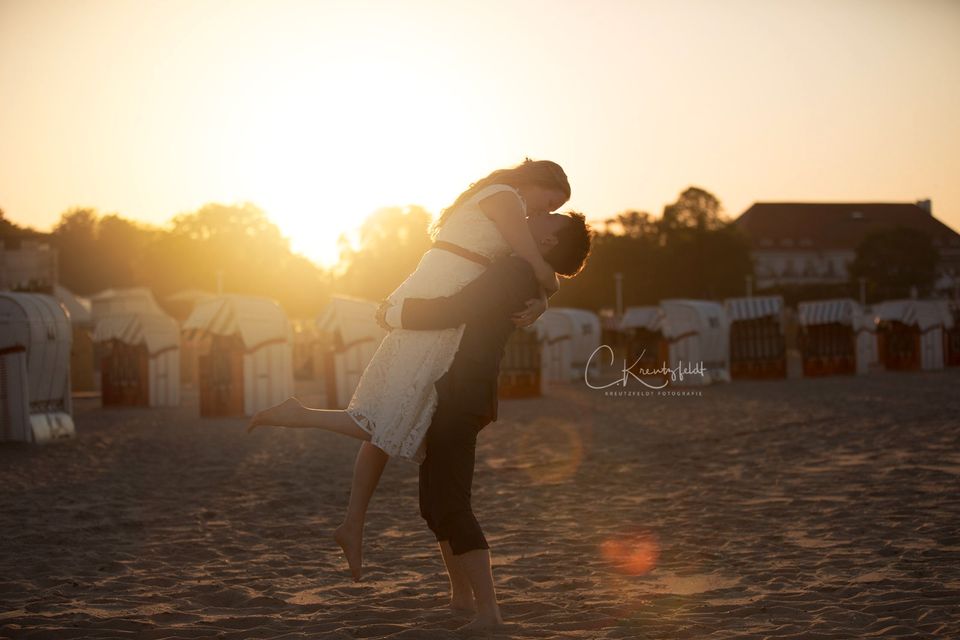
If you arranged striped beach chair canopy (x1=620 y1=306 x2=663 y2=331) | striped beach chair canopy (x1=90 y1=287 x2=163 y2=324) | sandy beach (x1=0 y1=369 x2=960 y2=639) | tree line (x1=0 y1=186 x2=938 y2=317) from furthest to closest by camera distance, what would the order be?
tree line (x1=0 y1=186 x2=938 y2=317)
striped beach chair canopy (x1=620 y1=306 x2=663 y2=331)
striped beach chair canopy (x1=90 y1=287 x2=163 y2=324)
sandy beach (x1=0 y1=369 x2=960 y2=639)

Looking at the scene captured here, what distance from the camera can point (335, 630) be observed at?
421cm

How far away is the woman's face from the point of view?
420 cm

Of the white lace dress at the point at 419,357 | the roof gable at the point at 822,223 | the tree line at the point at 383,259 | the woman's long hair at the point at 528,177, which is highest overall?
the roof gable at the point at 822,223

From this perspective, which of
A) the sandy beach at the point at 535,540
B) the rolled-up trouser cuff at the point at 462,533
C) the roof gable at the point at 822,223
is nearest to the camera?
the rolled-up trouser cuff at the point at 462,533

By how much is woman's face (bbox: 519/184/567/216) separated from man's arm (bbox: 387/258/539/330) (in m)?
0.26

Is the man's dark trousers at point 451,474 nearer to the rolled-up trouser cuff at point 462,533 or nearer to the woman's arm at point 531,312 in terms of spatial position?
the rolled-up trouser cuff at point 462,533

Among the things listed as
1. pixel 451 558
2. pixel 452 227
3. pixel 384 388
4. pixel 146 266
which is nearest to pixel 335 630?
pixel 451 558

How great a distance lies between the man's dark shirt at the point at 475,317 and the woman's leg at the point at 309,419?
364mm

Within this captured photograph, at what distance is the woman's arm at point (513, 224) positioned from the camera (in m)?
4.02

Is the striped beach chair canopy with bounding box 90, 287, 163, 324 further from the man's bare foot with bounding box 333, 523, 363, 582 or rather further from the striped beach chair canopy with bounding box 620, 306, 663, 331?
the man's bare foot with bounding box 333, 523, 363, 582

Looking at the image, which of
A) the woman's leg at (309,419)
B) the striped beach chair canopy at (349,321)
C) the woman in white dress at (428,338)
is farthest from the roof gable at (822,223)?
the woman's leg at (309,419)

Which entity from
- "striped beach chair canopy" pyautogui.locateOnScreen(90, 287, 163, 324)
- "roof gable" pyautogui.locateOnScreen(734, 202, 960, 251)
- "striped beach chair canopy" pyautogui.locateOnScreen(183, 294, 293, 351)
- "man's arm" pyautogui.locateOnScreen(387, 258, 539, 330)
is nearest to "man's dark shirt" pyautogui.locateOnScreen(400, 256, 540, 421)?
"man's arm" pyautogui.locateOnScreen(387, 258, 539, 330)

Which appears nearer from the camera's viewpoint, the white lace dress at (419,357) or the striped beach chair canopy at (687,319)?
the white lace dress at (419,357)

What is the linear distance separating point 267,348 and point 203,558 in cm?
1545
